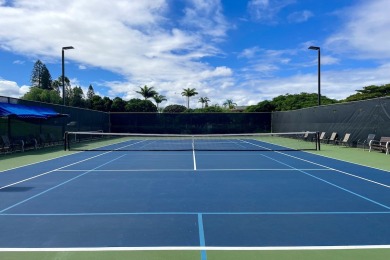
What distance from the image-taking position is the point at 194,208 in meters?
6.45

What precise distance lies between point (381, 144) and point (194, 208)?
13.3 m

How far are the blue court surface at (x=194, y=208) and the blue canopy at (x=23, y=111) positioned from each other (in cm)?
659

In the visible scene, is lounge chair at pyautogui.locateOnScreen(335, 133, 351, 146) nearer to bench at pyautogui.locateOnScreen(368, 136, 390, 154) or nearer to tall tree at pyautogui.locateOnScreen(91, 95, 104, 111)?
bench at pyautogui.locateOnScreen(368, 136, 390, 154)

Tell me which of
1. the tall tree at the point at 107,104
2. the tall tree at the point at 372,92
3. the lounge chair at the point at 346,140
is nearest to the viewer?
the lounge chair at the point at 346,140

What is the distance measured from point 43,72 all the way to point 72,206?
3385 inches

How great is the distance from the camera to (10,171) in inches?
440

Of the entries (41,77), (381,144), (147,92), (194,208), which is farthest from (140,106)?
(194,208)

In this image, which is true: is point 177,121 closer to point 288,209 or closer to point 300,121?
point 300,121

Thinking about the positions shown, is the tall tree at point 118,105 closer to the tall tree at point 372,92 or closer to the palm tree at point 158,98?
the palm tree at point 158,98

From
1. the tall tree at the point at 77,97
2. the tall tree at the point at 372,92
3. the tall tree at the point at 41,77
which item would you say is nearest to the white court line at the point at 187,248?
the tall tree at the point at 372,92

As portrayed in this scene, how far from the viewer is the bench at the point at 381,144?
1577 centimetres

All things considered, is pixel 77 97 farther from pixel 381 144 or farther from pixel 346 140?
pixel 381 144

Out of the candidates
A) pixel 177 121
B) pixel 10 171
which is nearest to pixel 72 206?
pixel 10 171
